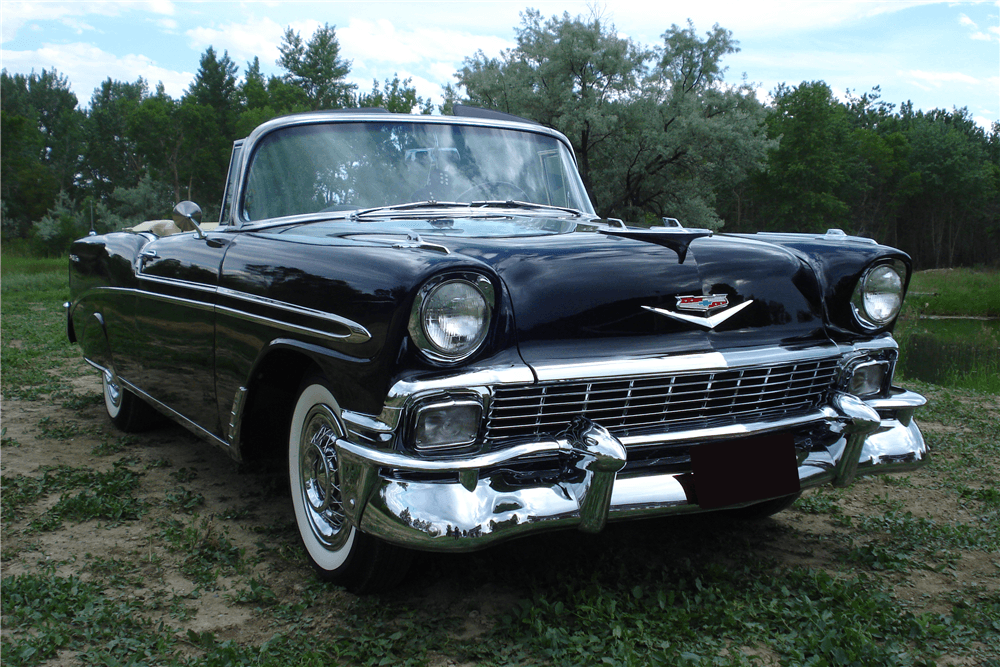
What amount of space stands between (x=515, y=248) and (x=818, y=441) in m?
1.18

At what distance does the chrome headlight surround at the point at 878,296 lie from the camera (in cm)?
270

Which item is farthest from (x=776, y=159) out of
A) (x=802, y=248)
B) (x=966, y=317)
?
(x=802, y=248)

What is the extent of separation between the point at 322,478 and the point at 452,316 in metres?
0.83

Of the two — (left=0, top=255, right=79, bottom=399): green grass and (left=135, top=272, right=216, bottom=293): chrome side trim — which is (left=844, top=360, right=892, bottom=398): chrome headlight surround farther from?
(left=0, top=255, right=79, bottom=399): green grass

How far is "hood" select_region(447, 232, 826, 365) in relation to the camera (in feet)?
7.17

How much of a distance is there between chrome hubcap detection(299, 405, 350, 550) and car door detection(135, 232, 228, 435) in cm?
61

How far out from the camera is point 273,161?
3301 mm

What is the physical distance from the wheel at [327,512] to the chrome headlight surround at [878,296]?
178 cm

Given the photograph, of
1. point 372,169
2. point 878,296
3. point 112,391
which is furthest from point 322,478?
point 112,391

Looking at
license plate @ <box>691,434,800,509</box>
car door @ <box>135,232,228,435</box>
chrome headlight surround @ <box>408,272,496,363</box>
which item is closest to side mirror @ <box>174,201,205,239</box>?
car door @ <box>135,232,228,435</box>

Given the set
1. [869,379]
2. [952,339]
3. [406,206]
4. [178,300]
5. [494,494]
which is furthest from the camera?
[952,339]

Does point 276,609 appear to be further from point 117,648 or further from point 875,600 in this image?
point 875,600

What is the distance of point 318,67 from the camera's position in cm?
6006

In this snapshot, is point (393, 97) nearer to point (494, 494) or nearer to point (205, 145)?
point (205, 145)
